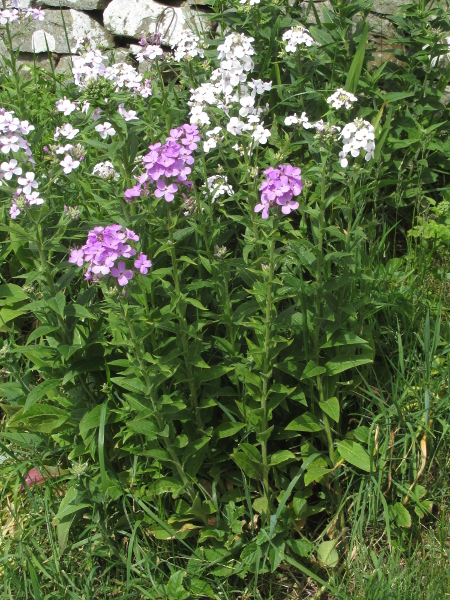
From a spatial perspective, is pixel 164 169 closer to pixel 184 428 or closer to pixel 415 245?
pixel 184 428

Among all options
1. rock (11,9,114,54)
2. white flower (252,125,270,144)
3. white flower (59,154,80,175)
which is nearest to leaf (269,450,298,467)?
white flower (252,125,270,144)

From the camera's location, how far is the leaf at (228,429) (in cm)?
261

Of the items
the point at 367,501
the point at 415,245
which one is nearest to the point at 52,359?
the point at 367,501

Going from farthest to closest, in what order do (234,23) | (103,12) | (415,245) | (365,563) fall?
(103,12)
(234,23)
(415,245)
(365,563)

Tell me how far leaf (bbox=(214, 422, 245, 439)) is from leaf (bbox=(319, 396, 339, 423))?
1.17 ft

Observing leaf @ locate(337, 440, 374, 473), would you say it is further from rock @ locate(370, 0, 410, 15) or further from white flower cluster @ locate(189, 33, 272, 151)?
rock @ locate(370, 0, 410, 15)

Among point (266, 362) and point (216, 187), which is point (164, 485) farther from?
point (216, 187)

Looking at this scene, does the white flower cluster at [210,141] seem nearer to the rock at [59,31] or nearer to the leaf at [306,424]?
the leaf at [306,424]

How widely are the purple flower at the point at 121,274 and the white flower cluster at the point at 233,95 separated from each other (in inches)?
36.4

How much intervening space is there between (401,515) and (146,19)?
155 inches

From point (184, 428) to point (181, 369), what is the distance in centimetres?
28

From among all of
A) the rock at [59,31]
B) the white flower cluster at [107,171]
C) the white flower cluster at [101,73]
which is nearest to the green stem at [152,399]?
the white flower cluster at [107,171]

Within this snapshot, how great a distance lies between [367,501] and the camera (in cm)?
268

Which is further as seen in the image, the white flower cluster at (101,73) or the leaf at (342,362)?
the leaf at (342,362)
